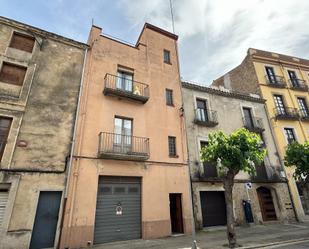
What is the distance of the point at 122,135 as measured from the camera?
37.1 feet

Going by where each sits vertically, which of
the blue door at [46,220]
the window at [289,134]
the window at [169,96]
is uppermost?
the window at [169,96]

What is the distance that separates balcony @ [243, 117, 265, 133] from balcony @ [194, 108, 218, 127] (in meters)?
3.20

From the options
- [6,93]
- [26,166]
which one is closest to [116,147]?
[26,166]

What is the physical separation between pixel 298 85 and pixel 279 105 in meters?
3.83

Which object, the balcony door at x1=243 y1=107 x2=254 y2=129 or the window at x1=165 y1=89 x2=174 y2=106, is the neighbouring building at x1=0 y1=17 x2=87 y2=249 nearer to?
the window at x1=165 y1=89 x2=174 y2=106

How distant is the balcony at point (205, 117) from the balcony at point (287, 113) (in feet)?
21.6

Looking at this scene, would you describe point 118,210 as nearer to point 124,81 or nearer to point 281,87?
point 124,81

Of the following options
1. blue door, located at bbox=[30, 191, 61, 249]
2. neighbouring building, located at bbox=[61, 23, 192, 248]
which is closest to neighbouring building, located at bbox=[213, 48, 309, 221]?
neighbouring building, located at bbox=[61, 23, 192, 248]

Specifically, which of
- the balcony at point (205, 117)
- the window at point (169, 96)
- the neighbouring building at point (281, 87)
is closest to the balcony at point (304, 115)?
the neighbouring building at point (281, 87)

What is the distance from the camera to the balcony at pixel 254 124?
1666cm

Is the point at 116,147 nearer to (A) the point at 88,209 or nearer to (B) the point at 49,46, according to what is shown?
(A) the point at 88,209

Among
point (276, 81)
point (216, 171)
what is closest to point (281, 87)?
point (276, 81)

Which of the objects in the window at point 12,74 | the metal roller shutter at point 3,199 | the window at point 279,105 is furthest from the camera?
the window at point 279,105

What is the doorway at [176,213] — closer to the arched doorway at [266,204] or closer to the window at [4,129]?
the arched doorway at [266,204]
